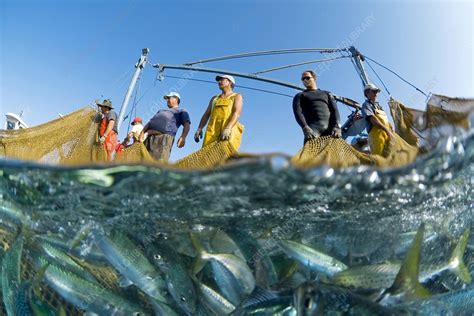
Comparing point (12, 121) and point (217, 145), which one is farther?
point (12, 121)

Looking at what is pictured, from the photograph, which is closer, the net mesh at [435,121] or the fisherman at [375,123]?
the net mesh at [435,121]

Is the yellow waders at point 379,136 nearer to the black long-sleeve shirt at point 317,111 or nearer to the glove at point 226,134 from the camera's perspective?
the black long-sleeve shirt at point 317,111

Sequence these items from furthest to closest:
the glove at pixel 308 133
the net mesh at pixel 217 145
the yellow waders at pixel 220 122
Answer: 1. the yellow waders at pixel 220 122
2. the glove at pixel 308 133
3. the net mesh at pixel 217 145

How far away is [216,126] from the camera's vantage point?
223 inches

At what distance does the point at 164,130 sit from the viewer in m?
6.10

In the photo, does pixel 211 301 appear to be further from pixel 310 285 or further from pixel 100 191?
pixel 100 191

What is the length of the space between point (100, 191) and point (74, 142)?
5.19ft

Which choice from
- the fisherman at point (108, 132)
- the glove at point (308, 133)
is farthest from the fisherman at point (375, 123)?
the fisherman at point (108, 132)

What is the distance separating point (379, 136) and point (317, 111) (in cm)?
89

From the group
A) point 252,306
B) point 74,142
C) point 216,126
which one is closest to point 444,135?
point 252,306

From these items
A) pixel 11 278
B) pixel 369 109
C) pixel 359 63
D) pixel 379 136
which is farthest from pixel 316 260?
pixel 359 63

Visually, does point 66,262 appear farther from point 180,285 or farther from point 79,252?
point 180,285

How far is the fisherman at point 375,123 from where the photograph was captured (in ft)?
17.4

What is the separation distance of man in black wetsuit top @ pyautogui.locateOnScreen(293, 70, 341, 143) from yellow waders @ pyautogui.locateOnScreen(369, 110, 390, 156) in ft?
1.76
